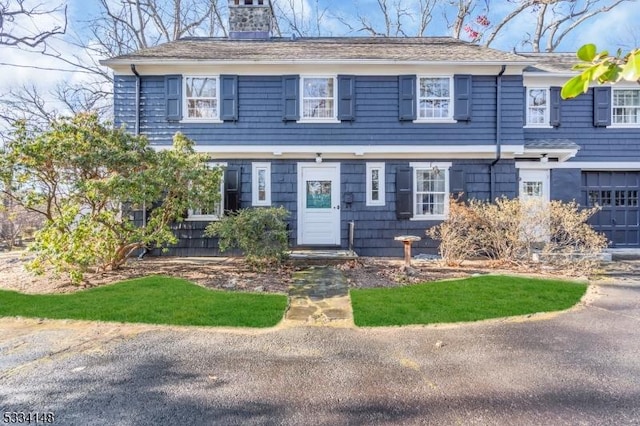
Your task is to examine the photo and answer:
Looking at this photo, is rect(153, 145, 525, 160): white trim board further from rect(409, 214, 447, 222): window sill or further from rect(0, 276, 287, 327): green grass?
rect(0, 276, 287, 327): green grass

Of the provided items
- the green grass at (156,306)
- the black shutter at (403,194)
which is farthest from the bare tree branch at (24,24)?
the black shutter at (403,194)

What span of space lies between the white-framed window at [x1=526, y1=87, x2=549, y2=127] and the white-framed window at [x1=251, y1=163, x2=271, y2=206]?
8140mm

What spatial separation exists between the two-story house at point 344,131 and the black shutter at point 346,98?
4 cm

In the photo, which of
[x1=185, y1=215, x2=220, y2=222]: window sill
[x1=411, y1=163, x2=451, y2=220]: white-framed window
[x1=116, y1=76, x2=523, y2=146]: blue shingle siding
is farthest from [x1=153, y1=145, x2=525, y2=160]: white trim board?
[x1=185, y1=215, x2=220, y2=222]: window sill

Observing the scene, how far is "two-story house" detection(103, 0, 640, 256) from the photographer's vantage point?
909 centimetres

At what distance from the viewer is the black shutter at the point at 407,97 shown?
912 centimetres

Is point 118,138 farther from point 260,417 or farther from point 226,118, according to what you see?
point 260,417

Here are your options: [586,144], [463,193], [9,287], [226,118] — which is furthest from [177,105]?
[586,144]

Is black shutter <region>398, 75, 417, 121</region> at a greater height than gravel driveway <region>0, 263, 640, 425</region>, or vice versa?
black shutter <region>398, 75, 417, 121</region>

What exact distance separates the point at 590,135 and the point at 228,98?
35.9ft

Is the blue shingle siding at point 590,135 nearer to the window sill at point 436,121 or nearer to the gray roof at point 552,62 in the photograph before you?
the gray roof at point 552,62

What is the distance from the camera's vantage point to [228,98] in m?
9.12

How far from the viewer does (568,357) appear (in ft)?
11.6

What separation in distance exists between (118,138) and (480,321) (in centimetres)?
742
